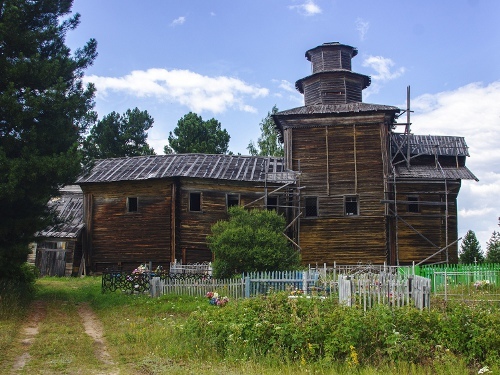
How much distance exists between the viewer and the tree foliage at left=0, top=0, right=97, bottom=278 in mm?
17516

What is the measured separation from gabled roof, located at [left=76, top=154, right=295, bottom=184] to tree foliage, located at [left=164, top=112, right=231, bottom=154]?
2124cm

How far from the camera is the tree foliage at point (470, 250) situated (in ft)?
140

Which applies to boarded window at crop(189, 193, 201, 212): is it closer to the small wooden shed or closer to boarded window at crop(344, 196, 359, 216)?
the small wooden shed

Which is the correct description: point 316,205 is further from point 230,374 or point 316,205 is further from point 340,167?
point 230,374

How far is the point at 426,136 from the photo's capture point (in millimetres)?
34188

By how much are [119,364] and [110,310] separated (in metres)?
7.32

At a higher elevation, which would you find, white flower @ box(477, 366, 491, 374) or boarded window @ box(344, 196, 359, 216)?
boarded window @ box(344, 196, 359, 216)

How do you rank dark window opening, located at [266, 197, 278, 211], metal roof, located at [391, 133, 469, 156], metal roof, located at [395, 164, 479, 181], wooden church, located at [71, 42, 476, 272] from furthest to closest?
metal roof, located at [391, 133, 469, 156], dark window opening, located at [266, 197, 278, 211], metal roof, located at [395, 164, 479, 181], wooden church, located at [71, 42, 476, 272]

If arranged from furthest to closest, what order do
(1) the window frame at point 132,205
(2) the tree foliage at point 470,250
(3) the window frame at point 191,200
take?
(2) the tree foliage at point 470,250 → (1) the window frame at point 132,205 → (3) the window frame at point 191,200

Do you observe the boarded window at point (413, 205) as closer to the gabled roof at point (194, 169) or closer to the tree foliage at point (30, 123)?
the gabled roof at point (194, 169)

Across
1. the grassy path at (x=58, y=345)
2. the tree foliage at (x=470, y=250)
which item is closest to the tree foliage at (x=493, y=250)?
the tree foliage at (x=470, y=250)

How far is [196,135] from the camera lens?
56.8 m

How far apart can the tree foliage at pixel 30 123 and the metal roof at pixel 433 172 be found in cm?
1951

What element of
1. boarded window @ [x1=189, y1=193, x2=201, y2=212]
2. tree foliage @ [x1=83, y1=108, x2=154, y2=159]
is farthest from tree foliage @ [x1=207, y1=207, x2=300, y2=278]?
tree foliage @ [x1=83, y1=108, x2=154, y2=159]
